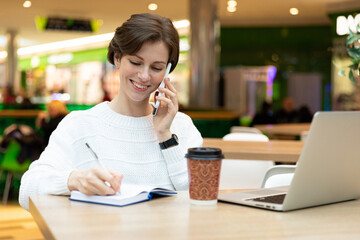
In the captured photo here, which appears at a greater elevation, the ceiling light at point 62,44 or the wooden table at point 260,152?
the ceiling light at point 62,44

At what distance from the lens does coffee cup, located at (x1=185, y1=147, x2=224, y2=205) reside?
4.50 feet

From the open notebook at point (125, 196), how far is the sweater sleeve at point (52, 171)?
0.10 meters

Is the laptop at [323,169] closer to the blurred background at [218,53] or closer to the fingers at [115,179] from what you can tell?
the fingers at [115,179]

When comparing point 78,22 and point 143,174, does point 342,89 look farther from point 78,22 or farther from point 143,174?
point 143,174

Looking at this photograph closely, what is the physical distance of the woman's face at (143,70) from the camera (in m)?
1.84

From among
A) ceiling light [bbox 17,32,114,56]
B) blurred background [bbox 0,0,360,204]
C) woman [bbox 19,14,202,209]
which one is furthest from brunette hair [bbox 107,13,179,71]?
ceiling light [bbox 17,32,114,56]

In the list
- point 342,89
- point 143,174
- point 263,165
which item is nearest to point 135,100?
point 143,174

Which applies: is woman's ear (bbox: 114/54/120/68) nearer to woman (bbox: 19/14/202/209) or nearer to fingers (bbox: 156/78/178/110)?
woman (bbox: 19/14/202/209)

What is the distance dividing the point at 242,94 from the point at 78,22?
4.54 m

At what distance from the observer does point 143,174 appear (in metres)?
1.86

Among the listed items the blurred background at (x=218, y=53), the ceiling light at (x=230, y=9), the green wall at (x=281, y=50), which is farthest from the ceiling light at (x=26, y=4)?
the green wall at (x=281, y=50)

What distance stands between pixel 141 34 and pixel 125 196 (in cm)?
59

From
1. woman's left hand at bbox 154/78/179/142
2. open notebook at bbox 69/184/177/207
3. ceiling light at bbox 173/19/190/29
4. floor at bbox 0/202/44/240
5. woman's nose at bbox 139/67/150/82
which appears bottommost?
floor at bbox 0/202/44/240

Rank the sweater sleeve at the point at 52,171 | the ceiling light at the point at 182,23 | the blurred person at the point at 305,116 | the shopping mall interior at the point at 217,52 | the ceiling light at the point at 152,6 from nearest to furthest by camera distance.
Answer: the sweater sleeve at the point at 52,171 → the shopping mall interior at the point at 217,52 → the blurred person at the point at 305,116 → the ceiling light at the point at 152,6 → the ceiling light at the point at 182,23
